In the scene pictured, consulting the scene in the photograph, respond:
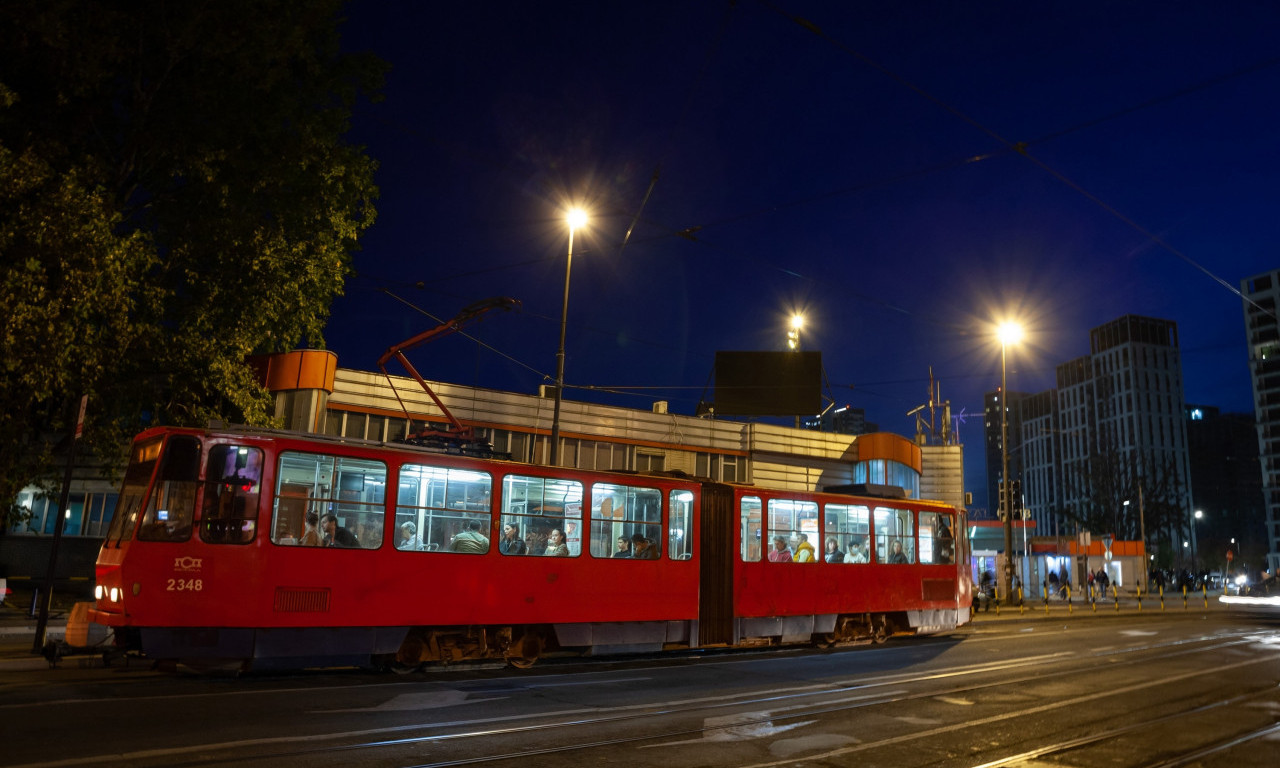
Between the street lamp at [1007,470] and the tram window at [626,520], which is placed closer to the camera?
the tram window at [626,520]

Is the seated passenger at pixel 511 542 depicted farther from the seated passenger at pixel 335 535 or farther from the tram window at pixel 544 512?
the seated passenger at pixel 335 535

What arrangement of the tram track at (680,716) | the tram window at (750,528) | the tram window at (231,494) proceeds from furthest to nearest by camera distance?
the tram window at (750,528)
the tram window at (231,494)
the tram track at (680,716)

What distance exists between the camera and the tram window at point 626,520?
543 inches

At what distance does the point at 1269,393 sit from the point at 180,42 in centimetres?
15607

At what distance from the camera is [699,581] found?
1487 cm

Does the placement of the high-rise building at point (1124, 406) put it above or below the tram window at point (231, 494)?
above

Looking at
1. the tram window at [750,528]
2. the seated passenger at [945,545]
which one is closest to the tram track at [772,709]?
the tram window at [750,528]

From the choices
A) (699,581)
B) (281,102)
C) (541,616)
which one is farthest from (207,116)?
(699,581)

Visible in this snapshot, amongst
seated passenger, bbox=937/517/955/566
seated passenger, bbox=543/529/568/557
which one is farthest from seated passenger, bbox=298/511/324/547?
seated passenger, bbox=937/517/955/566

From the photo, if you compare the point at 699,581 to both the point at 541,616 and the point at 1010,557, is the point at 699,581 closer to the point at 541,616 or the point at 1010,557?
the point at 541,616

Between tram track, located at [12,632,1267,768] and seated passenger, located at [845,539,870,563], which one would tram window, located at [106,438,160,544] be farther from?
seated passenger, located at [845,539,870,563]

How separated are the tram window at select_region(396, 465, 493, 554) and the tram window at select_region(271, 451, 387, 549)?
1.16ft

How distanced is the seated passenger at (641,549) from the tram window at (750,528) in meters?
1.98

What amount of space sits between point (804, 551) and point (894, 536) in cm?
283
